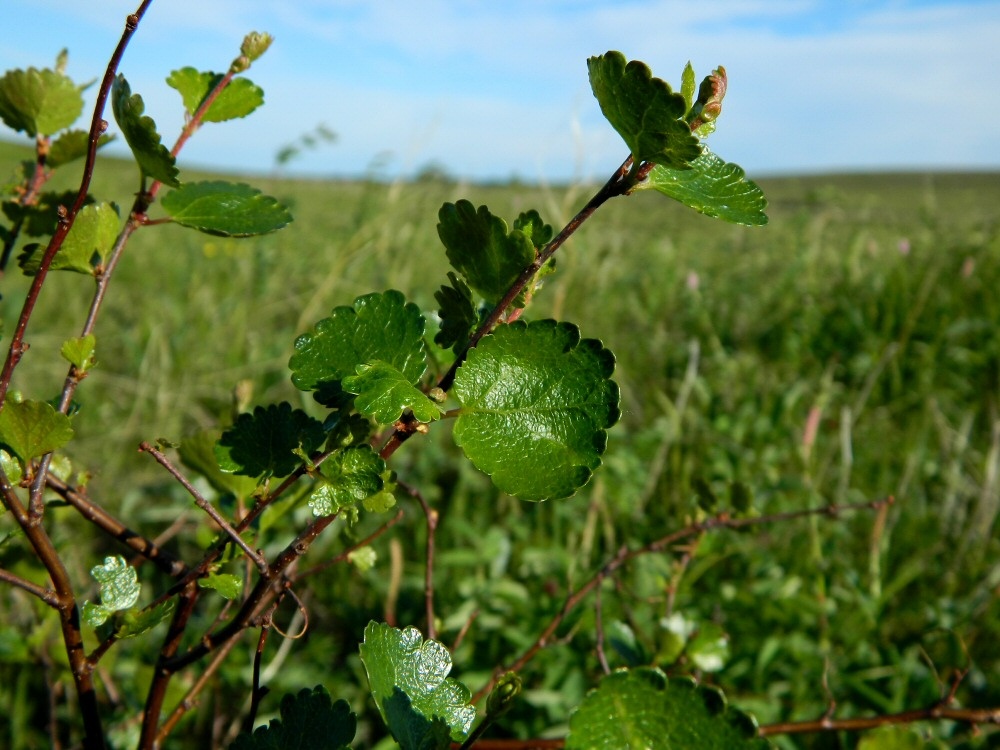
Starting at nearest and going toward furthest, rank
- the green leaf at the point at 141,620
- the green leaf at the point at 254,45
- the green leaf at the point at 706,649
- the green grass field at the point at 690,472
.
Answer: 1. the green leaf at the point at 141,620
2. the green leaf at the point at 254,45
3. the green leaf at the point at 706,649
4. the green grass field at the point at 690,472

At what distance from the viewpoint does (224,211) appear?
2.02 ft

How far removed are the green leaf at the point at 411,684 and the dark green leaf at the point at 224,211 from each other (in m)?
0.30

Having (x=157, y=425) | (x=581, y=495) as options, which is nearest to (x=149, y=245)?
(x=157, y=425)

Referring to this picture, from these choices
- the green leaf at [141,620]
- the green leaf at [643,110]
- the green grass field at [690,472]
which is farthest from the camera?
the green grass field at [690,472]

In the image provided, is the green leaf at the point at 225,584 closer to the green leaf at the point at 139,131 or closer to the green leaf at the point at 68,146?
the green leaf at the point at 139,131

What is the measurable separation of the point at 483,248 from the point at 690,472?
5.49 ft

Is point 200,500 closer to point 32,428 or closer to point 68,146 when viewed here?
point 32,428

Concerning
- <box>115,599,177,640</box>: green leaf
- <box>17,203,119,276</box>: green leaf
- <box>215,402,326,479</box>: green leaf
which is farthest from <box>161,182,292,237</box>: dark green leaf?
<box>115,599,177,640</box>: green leaf

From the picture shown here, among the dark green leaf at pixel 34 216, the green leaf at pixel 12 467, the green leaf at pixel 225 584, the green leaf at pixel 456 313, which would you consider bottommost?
the green leaf at pixel 225 584

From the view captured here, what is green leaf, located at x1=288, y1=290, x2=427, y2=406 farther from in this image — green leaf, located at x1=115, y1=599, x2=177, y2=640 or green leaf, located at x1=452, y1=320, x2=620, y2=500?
green leaf, located at x1=115, y1=599, x2=177, y2=640

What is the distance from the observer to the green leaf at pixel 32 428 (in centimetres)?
48

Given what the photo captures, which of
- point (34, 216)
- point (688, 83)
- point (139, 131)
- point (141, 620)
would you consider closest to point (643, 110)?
point (688, 83)

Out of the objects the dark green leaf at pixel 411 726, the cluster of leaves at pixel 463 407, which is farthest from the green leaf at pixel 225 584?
the dark green leaf at pixel 411 726

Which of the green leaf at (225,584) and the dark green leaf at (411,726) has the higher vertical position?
the green leaf at (225,584)
